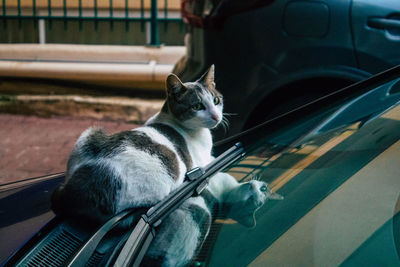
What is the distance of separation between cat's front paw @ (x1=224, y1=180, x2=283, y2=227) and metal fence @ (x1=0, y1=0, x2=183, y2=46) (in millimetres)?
5243

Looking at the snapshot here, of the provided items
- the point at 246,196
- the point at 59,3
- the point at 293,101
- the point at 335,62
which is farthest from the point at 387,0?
the point at 59,3

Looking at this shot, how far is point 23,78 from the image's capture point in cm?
672

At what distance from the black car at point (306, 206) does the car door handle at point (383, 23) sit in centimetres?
152

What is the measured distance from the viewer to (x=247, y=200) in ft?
5.45

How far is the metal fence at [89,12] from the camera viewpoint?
695 centimetres

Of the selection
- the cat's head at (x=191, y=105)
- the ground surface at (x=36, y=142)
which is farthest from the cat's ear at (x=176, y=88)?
the ground surface at (x=36, y=142)

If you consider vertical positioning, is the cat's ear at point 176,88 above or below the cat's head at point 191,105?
above

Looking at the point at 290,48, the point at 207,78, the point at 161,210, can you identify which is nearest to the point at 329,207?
the point at 161,210

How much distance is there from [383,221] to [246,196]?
43 centimetres

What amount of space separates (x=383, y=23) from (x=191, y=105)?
4.88ft

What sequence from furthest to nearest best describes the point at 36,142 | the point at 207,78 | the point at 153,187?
the point at 36,142 → the point at 207,78 → the point at 153,187

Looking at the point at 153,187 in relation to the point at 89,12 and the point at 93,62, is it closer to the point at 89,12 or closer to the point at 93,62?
the point at 93,62

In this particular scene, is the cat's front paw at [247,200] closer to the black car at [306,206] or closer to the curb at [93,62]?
the black car at [306,206]

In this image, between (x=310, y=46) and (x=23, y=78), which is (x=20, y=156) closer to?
(x=23, y=78)
